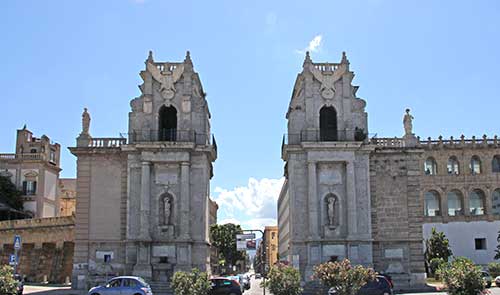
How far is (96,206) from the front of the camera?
140 feet

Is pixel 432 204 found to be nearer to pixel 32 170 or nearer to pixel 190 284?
pixel 190 284

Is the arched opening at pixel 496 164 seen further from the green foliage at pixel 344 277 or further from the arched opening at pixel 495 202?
the green foliage at pixel 344 277

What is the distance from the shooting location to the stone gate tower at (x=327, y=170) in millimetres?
40812

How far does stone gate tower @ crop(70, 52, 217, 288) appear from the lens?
41094 mm

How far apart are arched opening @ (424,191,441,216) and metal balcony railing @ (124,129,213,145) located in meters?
32.3

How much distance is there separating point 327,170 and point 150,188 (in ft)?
41.4

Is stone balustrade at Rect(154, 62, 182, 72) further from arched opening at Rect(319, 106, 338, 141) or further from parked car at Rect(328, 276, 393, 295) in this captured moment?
parked car at Rect(328, 276, 393, 295)

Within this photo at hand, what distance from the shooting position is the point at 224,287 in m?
34.6

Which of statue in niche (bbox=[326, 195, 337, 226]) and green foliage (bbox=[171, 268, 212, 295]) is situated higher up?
statue in niche (bbox=[326, 195, 337, 226])

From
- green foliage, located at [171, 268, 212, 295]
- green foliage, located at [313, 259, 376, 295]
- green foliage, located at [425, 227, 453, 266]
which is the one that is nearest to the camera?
green foliage, located at [313, 259, 376, 295]

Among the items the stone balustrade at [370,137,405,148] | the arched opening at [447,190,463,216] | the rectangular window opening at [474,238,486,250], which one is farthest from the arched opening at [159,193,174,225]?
the rectangular window opening at [474,238,486,250]

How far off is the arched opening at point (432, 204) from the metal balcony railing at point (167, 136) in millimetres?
32308

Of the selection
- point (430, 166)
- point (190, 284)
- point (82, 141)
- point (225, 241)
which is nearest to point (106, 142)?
point (82, 141)

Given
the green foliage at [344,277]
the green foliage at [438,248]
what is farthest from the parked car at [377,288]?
the green foliage at [438,248]
